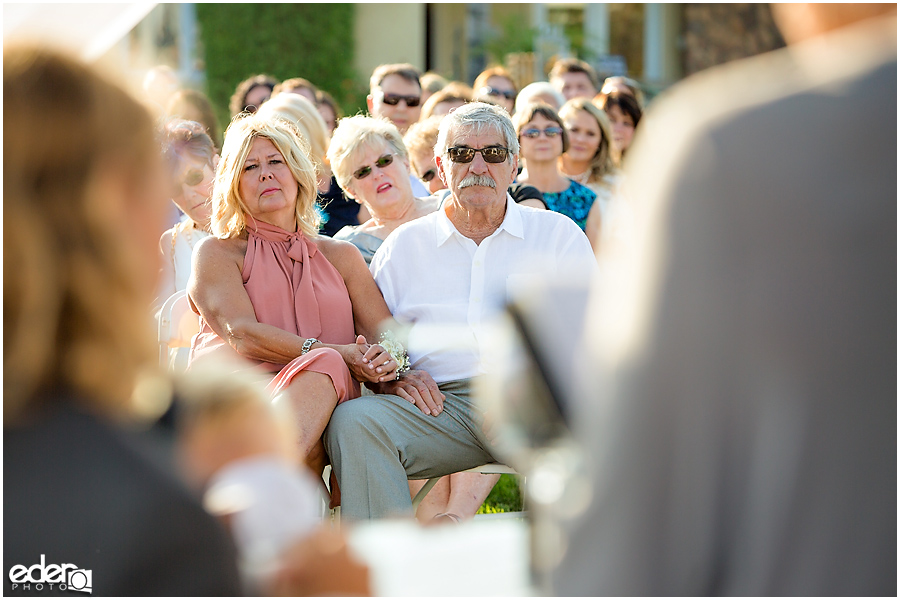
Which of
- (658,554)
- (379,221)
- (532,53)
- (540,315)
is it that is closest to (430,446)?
(379,221)

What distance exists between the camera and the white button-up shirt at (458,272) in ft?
13.0

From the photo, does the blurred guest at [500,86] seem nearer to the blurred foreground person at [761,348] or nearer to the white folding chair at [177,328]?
the white folding chair at [177,328]

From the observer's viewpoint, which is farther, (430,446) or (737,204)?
(430,446)

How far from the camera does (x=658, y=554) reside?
0.79 meters

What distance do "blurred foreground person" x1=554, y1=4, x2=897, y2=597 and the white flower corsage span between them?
3.04 m

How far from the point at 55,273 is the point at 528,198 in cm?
397

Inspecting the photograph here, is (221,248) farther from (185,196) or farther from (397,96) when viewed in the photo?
(397,96)

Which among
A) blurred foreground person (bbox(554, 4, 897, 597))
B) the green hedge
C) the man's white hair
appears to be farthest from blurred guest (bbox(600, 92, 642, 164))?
the green hedge

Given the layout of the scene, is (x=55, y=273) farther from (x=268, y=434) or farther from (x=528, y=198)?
(x=528, y=198)

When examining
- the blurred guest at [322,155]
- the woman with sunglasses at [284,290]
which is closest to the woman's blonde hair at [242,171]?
the woman with sunglasses at [284,290]

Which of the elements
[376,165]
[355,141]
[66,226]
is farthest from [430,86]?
[66,226]

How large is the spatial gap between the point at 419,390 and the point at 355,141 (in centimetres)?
169

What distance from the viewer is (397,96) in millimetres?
6703

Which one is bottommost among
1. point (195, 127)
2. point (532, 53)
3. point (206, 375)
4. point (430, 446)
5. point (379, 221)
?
point (430, 446)
